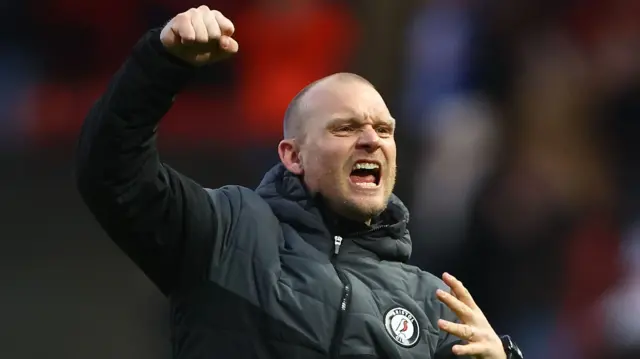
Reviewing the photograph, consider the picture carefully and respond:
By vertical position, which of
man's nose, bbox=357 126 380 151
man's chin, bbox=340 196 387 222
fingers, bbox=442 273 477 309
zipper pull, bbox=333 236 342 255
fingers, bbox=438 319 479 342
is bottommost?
fingers, bbox=438 319 479 342

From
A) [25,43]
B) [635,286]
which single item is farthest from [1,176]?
[635,286]

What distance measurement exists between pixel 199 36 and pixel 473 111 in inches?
68.9

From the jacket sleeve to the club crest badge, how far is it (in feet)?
1.03

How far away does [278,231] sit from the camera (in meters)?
1.60

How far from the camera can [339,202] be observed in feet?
5.53

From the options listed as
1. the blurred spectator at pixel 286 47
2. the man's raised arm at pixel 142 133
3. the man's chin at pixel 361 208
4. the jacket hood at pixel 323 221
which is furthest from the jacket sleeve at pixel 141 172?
the blurred spectator at pixel 286 47

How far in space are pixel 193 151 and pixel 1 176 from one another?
0.54 m

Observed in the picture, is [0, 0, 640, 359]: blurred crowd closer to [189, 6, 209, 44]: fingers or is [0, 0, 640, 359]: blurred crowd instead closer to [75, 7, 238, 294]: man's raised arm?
[75, 7, 238, 294]: man's raised arm

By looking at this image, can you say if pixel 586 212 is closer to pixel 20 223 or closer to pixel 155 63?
pixel 20 223

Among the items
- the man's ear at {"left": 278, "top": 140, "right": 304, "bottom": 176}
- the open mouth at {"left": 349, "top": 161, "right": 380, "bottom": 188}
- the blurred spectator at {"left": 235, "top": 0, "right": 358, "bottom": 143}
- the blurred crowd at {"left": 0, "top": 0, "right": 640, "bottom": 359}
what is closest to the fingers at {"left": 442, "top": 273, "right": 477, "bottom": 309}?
the open mouth at {"left": 349, "top": 161, "right": 380, "bottom": 188}

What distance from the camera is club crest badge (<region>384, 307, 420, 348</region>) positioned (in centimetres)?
152

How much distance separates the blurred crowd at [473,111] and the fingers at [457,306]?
1.12 metres

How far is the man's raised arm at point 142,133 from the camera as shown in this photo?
1.30 meters

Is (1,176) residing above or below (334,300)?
below
